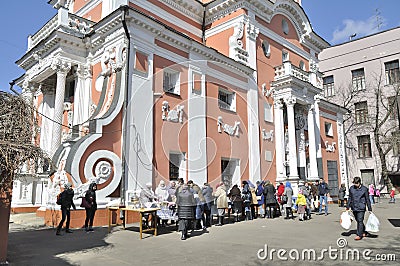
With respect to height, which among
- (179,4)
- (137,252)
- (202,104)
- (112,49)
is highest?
(179,4)

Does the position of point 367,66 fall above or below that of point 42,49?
above

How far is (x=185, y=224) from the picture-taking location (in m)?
9.55

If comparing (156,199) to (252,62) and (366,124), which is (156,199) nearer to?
(252,62)

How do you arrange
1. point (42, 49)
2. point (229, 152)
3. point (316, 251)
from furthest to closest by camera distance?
point (229, 152) < point (42, 49) < point (316, 251)

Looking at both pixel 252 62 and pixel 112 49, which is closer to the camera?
pixel 112 49

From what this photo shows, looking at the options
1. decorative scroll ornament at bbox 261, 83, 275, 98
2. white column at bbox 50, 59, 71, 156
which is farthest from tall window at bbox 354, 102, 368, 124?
white column at bbox 50, 59, 71, 156

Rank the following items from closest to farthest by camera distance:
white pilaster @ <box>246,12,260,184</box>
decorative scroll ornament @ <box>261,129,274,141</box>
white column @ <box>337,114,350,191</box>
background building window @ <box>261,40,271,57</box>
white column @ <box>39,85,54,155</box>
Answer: white column @ <box>39,85,54,155</box>
white pilaster @ <box>246,12,260,184</box>
decorative scroll ornament @ <box>261,129,274,141</box>
background building window @ <box>261,40,271,57</box>
white column @ <box>337,114,350,191</box>

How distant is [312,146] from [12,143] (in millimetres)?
19522

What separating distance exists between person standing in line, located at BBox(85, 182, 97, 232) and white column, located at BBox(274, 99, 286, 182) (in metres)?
12.0

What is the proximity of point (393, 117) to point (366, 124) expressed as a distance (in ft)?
8.56

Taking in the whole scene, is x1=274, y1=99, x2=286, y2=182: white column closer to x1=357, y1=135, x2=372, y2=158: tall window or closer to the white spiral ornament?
the white spiral ornament

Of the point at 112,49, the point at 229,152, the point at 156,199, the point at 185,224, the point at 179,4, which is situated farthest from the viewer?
the point at 179,4

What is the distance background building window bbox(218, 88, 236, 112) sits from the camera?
17891 millimetres

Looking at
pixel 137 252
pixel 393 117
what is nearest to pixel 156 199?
pixel 137 252
